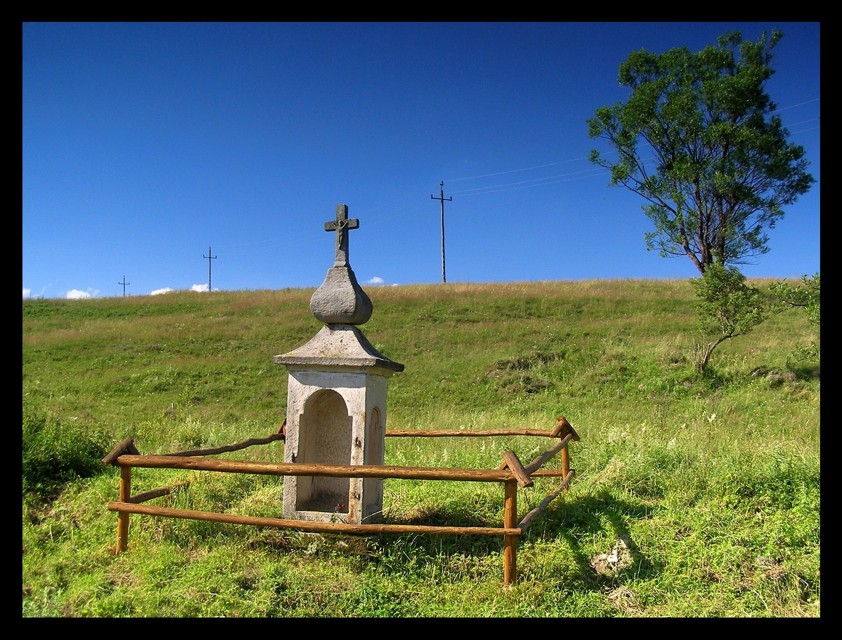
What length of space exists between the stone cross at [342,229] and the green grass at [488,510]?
3082 millimetres

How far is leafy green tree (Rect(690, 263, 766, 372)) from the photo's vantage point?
56.5 feet

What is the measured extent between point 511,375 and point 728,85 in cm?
1297

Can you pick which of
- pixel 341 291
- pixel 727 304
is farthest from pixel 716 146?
pixel 341 291

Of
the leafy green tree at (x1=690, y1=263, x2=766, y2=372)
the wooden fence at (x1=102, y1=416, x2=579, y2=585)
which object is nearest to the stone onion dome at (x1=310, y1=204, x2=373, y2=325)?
the wooden fence at (x1=102, y1=416, x2=579, y2=585)

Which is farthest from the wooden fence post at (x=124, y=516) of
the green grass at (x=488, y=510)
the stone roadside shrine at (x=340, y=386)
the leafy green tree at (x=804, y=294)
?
the leafy green tree at (x=804, y=294)

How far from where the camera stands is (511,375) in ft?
63.2

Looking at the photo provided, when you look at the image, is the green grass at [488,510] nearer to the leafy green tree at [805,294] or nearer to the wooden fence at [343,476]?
the wooden fence at [343,476]

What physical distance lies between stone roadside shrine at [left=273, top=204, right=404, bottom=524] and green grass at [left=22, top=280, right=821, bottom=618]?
42cm

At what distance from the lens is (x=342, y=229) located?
7.25 meters

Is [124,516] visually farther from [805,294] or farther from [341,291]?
[805,294]

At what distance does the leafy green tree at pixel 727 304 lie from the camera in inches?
679

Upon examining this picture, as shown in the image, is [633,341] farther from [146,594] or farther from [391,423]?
[146,594]

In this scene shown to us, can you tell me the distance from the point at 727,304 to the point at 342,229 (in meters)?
14.1
